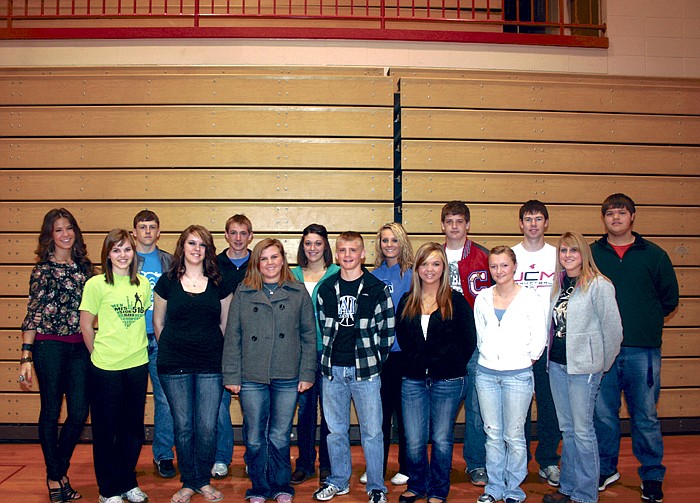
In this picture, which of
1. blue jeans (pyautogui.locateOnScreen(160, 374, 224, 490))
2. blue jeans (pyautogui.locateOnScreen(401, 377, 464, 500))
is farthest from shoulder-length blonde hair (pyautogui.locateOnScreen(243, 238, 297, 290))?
blue jeans (pyautogui.locateOnScreen(401, 377, 464, 500))

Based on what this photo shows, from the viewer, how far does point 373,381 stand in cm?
357

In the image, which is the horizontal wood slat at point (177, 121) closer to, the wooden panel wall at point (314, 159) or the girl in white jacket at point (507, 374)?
the wooden panel wall at point (314, 159)

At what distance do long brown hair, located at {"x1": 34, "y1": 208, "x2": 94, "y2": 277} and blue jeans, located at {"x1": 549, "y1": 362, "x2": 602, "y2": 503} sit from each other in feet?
10.2

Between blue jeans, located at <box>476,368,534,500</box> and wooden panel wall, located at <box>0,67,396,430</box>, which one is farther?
wooden panel wall, located at <box>0,67,396,430</box>

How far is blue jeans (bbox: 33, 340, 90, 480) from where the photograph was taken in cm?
363

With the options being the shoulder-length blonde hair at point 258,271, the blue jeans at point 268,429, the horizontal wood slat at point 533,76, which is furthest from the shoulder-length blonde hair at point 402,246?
the horizontal wood slat at point 533,76

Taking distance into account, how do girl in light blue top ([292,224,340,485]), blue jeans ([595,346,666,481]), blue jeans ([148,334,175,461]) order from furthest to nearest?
blue jeans ([148,334,175,461]) < girl in light blue top ([292,224,340,485]) < blue jeans ([595,346,666,481])

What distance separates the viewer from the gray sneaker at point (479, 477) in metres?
3.95

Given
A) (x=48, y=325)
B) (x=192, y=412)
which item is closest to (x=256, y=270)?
(x=192, y=412)

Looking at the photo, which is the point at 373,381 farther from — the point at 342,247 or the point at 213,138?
the point at 213,138

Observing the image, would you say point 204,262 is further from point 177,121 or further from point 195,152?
point 177,121

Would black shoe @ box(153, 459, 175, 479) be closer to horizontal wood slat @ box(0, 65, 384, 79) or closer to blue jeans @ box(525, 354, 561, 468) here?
blue jeans @ box(525, 354, 561, 468)

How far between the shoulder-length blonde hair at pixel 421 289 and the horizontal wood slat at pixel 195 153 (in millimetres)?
1875

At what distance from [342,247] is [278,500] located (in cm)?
160
